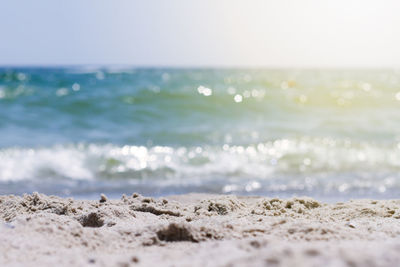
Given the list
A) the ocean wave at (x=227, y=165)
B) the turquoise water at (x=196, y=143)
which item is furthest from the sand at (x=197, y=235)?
the ocean wave at (x=227, y=165)

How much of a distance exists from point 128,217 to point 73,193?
2379 millimetres

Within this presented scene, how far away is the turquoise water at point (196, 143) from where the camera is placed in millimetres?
5855

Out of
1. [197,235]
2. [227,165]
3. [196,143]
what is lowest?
[197,235]

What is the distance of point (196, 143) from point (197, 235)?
18.7ft

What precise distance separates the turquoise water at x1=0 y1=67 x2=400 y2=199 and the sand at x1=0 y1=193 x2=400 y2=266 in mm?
1692

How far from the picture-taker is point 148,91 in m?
13.4

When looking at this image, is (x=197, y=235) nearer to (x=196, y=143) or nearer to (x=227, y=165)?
(x=227, y=165)

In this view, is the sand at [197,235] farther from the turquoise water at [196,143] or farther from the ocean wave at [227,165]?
the ocean wave at [227,165]

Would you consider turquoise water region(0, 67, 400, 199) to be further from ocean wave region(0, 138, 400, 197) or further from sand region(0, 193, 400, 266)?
sand region(0, 193, 400, 266)

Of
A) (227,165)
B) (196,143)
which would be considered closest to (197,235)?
(227,165)

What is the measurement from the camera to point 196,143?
827 centimetres

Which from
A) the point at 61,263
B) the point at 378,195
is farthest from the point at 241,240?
the point at 378,195

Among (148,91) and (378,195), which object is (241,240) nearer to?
(378,195)

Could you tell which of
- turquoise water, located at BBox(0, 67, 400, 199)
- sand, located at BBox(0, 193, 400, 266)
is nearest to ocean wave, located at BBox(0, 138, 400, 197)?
turquoise water, located at BBox(0, 67, 400, 199)
